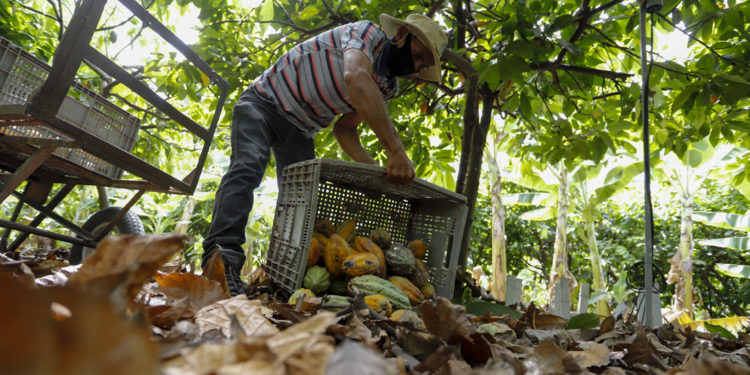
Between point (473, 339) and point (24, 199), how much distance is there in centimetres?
273

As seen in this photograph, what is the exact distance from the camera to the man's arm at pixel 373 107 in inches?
61.7

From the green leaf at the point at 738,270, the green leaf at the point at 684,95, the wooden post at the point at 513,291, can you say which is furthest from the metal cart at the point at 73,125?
the green leaf at the point at 738,270

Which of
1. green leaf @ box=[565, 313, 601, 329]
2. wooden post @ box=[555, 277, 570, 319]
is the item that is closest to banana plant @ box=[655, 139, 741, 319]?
wooden post @ box=[555, 277, 570, 319]

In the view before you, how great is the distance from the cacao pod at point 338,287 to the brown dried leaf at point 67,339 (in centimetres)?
131

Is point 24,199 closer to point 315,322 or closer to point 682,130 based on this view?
point 315,322

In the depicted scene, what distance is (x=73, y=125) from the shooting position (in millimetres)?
1732

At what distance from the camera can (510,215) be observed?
37.5ft

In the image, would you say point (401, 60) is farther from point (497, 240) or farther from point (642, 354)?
point (497, 240)

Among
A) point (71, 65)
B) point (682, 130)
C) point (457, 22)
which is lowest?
point (71, 65)

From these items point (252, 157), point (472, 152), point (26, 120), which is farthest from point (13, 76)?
point (472, 152)

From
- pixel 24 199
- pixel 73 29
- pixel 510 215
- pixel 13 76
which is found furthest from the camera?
pixel 510 215

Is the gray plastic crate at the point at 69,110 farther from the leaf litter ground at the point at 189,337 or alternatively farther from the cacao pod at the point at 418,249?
the cacao pod at the point at 418,249

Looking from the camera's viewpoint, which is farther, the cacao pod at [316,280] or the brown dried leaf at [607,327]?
the cacao pod at [316,280]

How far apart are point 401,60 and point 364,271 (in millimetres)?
995
